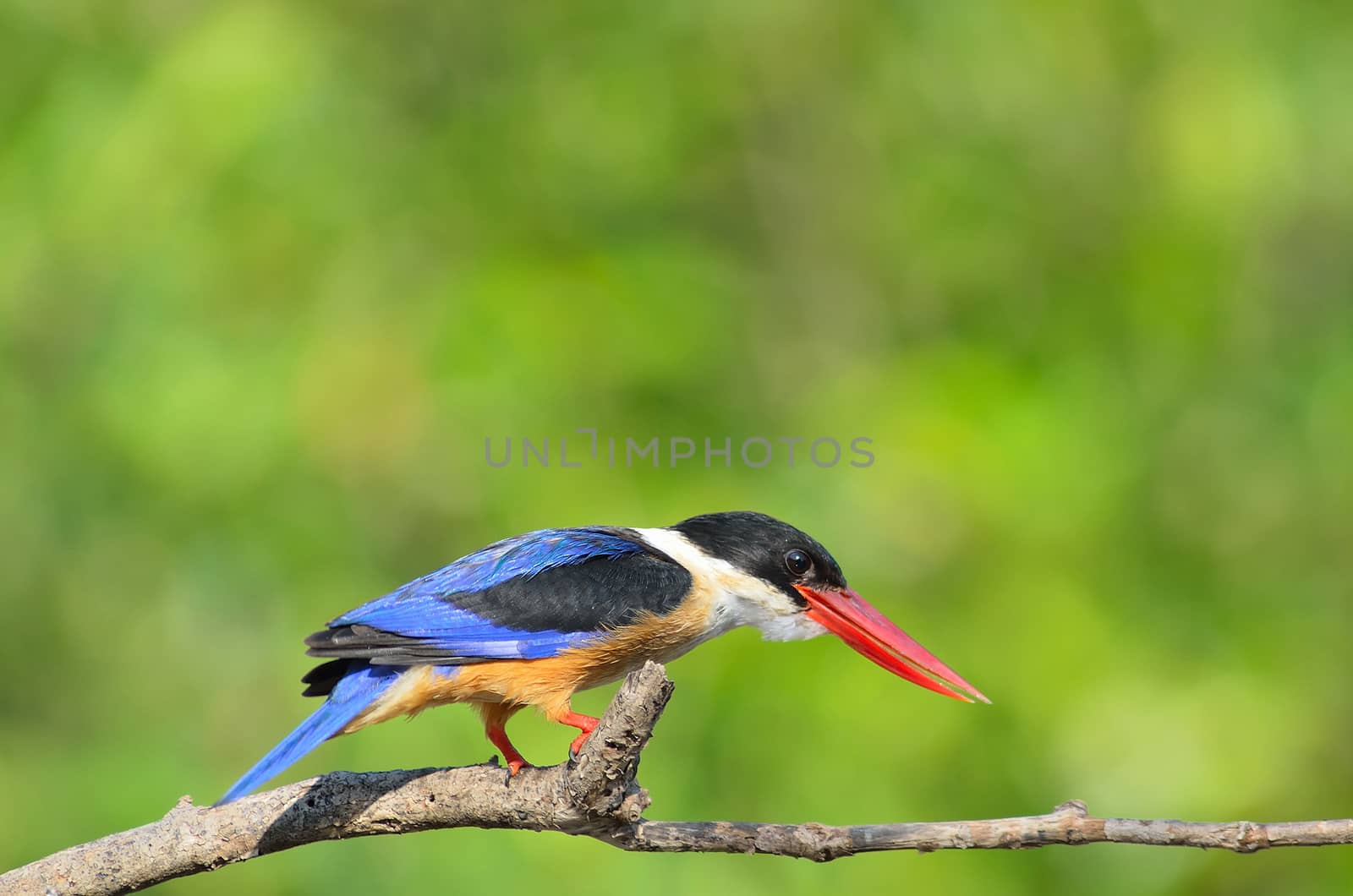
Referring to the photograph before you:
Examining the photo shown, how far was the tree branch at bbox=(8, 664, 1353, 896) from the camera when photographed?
6.73 feet

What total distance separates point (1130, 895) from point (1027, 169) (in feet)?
9.54

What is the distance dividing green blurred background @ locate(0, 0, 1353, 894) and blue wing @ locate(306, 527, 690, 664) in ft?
5.13

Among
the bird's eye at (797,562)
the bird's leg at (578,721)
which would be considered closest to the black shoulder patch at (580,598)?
the bird's leg at (578,721)

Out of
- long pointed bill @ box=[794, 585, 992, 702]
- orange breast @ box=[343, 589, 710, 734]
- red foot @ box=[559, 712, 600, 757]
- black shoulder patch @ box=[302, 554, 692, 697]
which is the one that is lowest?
long pointed bill @ box=[794, 585, 992, 702]

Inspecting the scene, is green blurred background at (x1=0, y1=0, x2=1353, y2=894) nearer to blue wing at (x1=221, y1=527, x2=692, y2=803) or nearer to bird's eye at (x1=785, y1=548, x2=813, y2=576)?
bird's eye at (x1=785, y1=548, x2=813, y2=576)

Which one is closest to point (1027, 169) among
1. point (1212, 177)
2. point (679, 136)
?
point (1212, 177)

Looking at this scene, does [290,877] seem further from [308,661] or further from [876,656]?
[876,656]

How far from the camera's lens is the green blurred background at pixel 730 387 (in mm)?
4449

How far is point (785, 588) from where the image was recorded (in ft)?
9.84

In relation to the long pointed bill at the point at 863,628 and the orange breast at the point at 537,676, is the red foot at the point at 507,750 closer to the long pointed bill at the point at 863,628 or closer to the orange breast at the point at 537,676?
the orange breast at the point at 537,676

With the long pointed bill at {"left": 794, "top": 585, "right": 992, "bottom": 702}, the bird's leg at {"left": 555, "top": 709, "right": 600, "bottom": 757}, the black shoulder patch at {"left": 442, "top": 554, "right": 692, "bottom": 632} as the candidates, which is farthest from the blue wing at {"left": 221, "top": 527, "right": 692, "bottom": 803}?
the long pointed bill at {"left": 794, "top": 585, "right": 992, "bottom": 702}

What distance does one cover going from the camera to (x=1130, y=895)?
4.41 metres

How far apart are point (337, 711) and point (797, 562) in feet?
3.36

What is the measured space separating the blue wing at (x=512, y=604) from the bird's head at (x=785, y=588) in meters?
0.19
